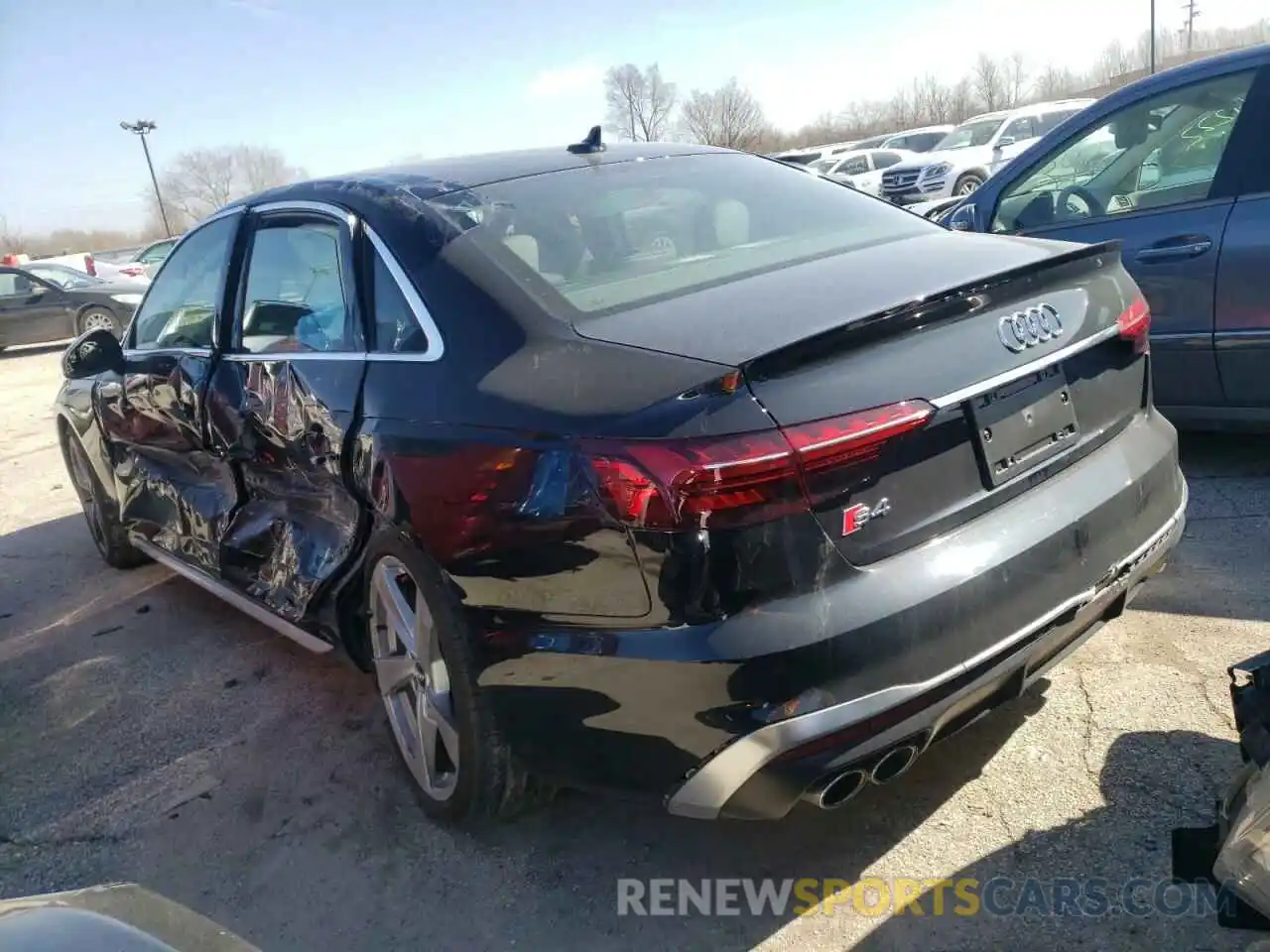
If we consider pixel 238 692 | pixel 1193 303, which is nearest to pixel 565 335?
pixel 238 692

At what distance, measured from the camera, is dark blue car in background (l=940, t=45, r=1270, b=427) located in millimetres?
4086

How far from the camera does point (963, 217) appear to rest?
5250 millimetres

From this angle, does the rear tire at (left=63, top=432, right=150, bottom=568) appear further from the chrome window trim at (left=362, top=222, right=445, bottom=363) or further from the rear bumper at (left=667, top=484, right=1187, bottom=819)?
the rear bumper at (left=667, top=484, right=1187, bottom=819)

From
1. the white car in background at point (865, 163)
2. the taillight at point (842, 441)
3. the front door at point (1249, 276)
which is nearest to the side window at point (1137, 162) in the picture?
the front door at point (1249, 276)

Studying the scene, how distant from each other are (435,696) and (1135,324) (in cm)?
204

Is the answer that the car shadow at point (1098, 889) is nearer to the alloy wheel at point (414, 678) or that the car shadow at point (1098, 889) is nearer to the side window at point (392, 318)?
the alloy wheel at point (414, 678)

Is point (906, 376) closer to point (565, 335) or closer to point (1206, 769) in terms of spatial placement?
point (565, 335)

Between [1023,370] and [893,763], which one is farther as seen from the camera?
[1023,370]

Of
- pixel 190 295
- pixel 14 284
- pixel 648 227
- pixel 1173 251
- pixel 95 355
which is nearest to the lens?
pixel 648 227

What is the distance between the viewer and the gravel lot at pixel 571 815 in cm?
237

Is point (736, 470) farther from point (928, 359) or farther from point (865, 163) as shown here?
point (865, 163)

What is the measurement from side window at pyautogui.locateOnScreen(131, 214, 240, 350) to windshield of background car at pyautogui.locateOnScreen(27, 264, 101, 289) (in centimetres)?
1465

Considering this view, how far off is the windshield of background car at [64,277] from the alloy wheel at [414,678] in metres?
17.0

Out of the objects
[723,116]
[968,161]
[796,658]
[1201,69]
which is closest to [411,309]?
[796,658]
